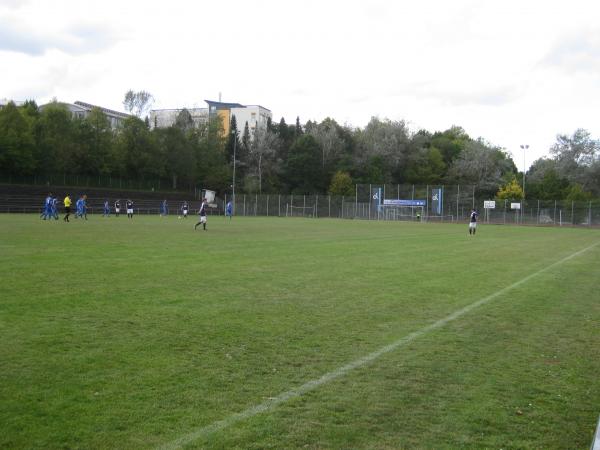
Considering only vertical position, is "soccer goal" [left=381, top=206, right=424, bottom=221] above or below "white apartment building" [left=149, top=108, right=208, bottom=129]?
below

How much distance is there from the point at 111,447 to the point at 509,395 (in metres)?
3.61

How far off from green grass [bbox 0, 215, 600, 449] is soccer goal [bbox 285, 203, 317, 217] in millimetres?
67198

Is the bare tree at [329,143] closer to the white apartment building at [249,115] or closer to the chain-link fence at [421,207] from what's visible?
the chain-link fence at [421,207]

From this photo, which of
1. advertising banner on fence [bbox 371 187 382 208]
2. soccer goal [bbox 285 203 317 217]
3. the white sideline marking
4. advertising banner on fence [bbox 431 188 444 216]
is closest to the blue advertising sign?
advertising banner on fence [bbox 371 187 382 208]

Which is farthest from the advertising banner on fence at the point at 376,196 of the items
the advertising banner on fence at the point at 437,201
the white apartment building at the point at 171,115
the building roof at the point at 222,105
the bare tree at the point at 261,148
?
the building roof at the point at 222,105

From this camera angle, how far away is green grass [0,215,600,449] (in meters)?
4.45

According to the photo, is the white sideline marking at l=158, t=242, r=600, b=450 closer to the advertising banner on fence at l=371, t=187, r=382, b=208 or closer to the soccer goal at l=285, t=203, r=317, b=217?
the advertising banner on fence at l=371, t=187, r=382, b=208

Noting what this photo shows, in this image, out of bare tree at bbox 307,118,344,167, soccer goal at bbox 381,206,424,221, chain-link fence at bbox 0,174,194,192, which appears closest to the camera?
chain-link fence at bbox 0,174,194,192

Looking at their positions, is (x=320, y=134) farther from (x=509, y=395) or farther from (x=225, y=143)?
(x=509, y=395)

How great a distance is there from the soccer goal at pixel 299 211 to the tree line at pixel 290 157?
527 inches

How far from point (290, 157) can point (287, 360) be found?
9226 centimetres

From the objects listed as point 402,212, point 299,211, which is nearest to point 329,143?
point 299,211

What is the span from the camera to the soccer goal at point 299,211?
80.5 metres

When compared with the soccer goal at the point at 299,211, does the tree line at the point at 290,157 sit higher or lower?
higher
